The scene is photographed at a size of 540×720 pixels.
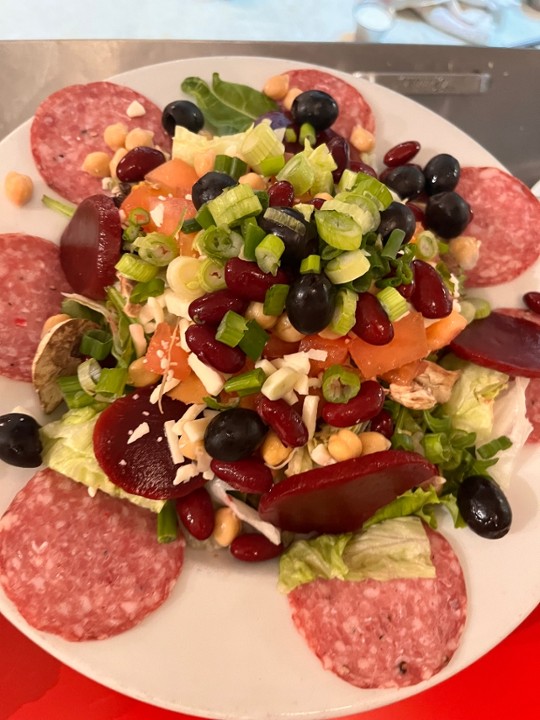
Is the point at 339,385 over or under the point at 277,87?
under

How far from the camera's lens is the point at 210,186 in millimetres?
1881

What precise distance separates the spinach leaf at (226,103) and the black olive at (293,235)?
947mm

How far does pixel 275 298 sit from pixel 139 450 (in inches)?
26.2

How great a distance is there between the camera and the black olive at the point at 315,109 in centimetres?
232

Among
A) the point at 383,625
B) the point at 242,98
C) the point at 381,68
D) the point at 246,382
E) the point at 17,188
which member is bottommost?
the point at 383,625

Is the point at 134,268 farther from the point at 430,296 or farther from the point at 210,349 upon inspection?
the point at 430,296

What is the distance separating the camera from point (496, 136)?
3.24 metres

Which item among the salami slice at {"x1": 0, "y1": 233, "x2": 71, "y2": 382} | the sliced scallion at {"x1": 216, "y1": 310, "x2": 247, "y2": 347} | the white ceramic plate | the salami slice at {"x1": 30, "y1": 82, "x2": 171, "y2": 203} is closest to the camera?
the white ceramic plate

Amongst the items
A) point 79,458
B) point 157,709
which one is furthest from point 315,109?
point 157,709

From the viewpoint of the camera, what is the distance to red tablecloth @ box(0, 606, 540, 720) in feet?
6.31

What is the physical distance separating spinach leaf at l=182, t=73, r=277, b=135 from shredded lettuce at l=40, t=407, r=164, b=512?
1.42 metres

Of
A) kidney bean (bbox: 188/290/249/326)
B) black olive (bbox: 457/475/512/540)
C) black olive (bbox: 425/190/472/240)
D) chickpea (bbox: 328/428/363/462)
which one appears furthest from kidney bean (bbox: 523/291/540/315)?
kidney bean (bbox: 188/290/249/326)

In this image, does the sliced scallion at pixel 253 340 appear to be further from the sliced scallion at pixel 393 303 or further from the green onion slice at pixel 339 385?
the sliced scallion at pixel 393 303

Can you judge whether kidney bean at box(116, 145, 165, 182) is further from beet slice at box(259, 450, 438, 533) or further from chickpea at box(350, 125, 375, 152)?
beet slice at box(259, 450, 438, 533)
